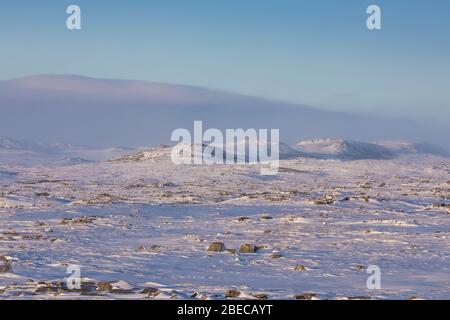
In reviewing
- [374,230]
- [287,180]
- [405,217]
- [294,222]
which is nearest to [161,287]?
[374,230]

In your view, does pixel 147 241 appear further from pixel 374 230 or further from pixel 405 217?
pixel 405 217

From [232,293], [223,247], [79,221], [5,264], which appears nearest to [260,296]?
[232,293]

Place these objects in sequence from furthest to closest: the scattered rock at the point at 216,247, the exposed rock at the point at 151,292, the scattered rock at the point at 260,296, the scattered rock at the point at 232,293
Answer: the scattered rock at the point at 216,247 → the exposed rock at the point at 151,292 → the scattered rock at the point at 232,293 → the scattered rock at the point at 260,296

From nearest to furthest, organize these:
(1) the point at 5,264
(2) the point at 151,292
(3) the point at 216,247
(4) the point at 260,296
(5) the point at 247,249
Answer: (4) the point at 260,296, (2) the point at 151,292, (1) the point at 5,264, (5) the point at 247,249, (3) the point at 216,247

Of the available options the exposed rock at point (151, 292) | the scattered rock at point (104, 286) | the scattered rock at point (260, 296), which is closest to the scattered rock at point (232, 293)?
the scattered rock at point (260, 296)

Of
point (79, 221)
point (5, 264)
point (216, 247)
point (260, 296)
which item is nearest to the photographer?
point (260, 296)

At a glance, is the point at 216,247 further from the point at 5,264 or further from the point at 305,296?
the point at 305,296

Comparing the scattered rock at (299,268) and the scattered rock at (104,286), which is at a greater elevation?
the scattered rock at (104,286)

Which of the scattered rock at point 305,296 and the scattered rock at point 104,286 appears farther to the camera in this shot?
the scattered rock at point 104,286

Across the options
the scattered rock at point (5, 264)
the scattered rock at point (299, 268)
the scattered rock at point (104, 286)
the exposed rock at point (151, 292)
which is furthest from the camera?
the scattered rock at point (299, 268)

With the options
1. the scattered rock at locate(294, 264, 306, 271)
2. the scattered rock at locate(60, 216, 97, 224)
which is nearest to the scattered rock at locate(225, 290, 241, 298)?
the scattered rock at locate(294, 264, 306, 271)

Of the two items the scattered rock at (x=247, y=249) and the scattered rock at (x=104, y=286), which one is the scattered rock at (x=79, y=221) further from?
the scattered rock at (x=104, y=286)
